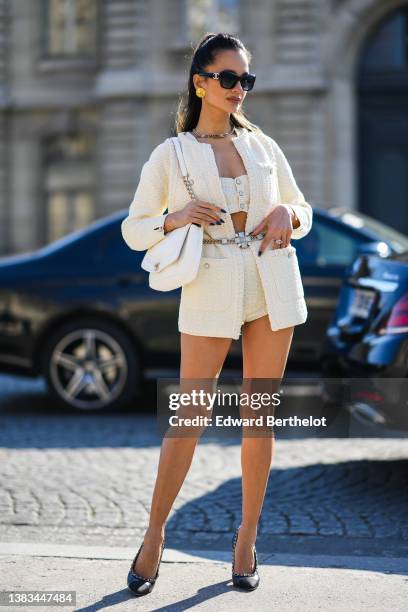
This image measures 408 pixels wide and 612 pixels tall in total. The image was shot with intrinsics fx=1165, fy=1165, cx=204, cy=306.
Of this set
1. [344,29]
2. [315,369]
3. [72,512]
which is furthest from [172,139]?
[344,29]

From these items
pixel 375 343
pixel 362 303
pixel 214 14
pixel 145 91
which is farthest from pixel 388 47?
pixel 375 343

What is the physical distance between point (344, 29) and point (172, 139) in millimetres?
18579

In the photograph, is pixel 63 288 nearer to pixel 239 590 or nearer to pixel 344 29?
pixel 239 590

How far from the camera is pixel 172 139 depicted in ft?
13.0

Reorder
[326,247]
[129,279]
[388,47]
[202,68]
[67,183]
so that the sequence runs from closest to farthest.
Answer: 1. [202,68]
2. [326,247]
3. [129,279]
4. [388,47]
5. [67,183]

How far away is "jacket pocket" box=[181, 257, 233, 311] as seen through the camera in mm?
3871

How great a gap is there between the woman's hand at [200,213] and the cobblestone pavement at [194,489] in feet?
5.08

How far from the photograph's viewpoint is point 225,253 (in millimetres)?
3889

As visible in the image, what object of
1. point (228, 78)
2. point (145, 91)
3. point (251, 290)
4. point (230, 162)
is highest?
point (228, 78)

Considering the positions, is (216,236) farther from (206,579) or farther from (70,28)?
(70,28)

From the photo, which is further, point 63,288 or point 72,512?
point 63,288

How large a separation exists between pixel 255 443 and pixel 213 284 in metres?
0.56

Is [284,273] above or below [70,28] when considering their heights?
below

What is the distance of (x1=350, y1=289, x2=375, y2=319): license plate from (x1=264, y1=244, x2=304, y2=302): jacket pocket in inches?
78.6
